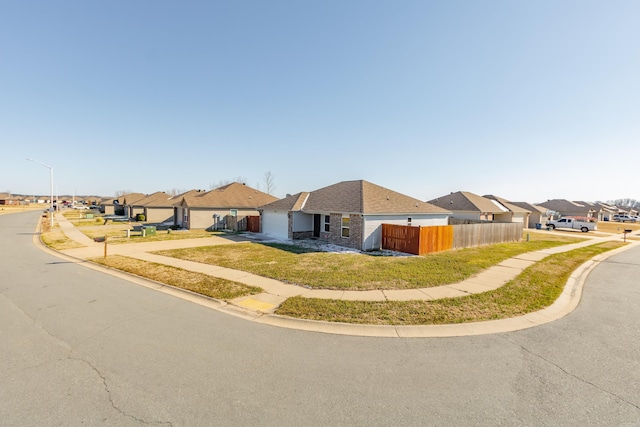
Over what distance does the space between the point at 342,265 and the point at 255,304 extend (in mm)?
5758

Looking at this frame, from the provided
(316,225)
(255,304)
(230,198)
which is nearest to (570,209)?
→ (316,225)

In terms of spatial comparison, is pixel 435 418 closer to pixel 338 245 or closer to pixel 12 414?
pixel 12 414

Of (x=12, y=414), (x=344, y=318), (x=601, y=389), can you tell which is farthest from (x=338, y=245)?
(x=12, y=414)

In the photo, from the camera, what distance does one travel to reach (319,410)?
3.82 metres

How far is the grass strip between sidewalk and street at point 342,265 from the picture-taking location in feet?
33.5

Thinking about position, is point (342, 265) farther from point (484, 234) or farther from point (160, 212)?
point (160, 212)

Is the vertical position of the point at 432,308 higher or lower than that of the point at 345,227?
lower

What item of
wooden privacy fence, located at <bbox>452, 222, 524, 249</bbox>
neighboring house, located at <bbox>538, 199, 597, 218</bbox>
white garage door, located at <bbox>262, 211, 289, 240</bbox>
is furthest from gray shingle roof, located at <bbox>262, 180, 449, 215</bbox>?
neighboring house, located at <bbox>538, 199, 597, 218</bbox>

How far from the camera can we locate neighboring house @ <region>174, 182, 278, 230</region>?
30.0 meters

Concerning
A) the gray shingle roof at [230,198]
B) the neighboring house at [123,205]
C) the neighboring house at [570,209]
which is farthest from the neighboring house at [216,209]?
the neighboring house at [570,209]

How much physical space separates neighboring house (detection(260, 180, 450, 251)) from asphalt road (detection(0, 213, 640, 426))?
11.5 metres

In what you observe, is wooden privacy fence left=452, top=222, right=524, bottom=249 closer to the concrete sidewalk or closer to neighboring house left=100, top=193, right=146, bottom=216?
the concrete sidewalk

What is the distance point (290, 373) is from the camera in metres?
4.66

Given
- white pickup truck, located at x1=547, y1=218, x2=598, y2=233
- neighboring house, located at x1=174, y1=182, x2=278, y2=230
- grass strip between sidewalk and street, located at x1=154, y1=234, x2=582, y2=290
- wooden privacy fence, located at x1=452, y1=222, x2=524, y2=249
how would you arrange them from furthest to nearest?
white pickup truck, located at x1=547, y1=218, x2=598, y2=233 → neighboring house, located at x1=174, y1=182, x2=278, y2=230 → wooden privacy fence, located at x1=452, y1=222, x2=524, y2=249 → grass strip between sidewalk and street, located at x1=154, y1=234, x2=582, y2=290
